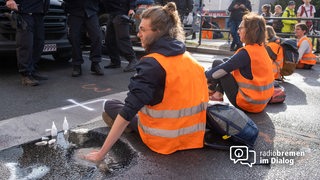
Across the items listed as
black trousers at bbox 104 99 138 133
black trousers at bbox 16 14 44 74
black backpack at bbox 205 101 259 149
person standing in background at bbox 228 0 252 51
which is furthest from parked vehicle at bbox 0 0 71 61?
person standing in background at bbox 228 0 252 51

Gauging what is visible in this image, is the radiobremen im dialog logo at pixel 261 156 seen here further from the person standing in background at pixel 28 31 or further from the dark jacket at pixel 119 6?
the dark jacket at pixel 119 6

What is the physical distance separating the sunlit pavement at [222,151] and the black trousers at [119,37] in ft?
7.14

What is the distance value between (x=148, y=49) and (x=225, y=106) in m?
0.89

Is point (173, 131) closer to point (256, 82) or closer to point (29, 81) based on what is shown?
point (256, 82)

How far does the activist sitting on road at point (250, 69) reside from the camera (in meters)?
4.04

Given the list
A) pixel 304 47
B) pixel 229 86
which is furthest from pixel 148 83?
pixel 304 47

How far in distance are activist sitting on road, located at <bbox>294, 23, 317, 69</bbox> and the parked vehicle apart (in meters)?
4.60

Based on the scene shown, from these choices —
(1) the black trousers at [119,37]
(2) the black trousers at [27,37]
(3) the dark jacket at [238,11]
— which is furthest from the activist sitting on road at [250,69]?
(3) the dark jacket at [238,11]

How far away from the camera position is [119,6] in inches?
261

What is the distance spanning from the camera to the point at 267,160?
9.86 feet

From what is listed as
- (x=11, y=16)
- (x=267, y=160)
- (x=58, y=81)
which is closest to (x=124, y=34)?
(x=58, y=81)

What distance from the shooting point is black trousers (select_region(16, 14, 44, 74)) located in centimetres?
526

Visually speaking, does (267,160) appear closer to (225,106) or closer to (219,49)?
(225,106)

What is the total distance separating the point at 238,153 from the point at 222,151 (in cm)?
14
